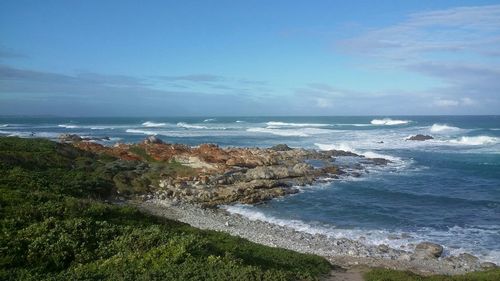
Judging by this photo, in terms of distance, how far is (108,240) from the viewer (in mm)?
11648

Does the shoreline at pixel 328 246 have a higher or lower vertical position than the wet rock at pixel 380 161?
lower

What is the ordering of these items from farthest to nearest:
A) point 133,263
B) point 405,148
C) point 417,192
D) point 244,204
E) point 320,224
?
point 405,148, point 417,192, point 244,204, point 320,224, point 133,263

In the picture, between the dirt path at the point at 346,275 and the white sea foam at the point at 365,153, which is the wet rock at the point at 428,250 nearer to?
the dirt path at the point at 346,275

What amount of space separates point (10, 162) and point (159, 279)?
57.1ft

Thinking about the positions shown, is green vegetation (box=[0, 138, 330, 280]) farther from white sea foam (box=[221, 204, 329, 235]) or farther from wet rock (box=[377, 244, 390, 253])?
white sea foam (box=[221, 204, 329, 235])

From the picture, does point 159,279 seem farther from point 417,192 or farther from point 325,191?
point 417,192

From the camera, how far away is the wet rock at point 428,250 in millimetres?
17000

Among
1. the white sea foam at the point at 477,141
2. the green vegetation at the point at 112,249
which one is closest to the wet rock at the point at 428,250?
the green vegetation at the point at 112,249

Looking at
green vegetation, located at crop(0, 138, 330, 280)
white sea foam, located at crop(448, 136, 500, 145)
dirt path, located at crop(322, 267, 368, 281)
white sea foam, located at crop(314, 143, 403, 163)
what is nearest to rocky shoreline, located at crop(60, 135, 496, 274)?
dirt path, located at crop(322, 267, 368, 281)

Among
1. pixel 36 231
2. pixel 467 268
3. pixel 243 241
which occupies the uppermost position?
pixel 36 231

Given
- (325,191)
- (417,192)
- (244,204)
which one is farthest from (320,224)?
(417,192)

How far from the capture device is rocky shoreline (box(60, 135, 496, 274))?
1678cm

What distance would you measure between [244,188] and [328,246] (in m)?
10.8

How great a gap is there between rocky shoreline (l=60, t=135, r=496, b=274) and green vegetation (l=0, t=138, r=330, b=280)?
438 cm
